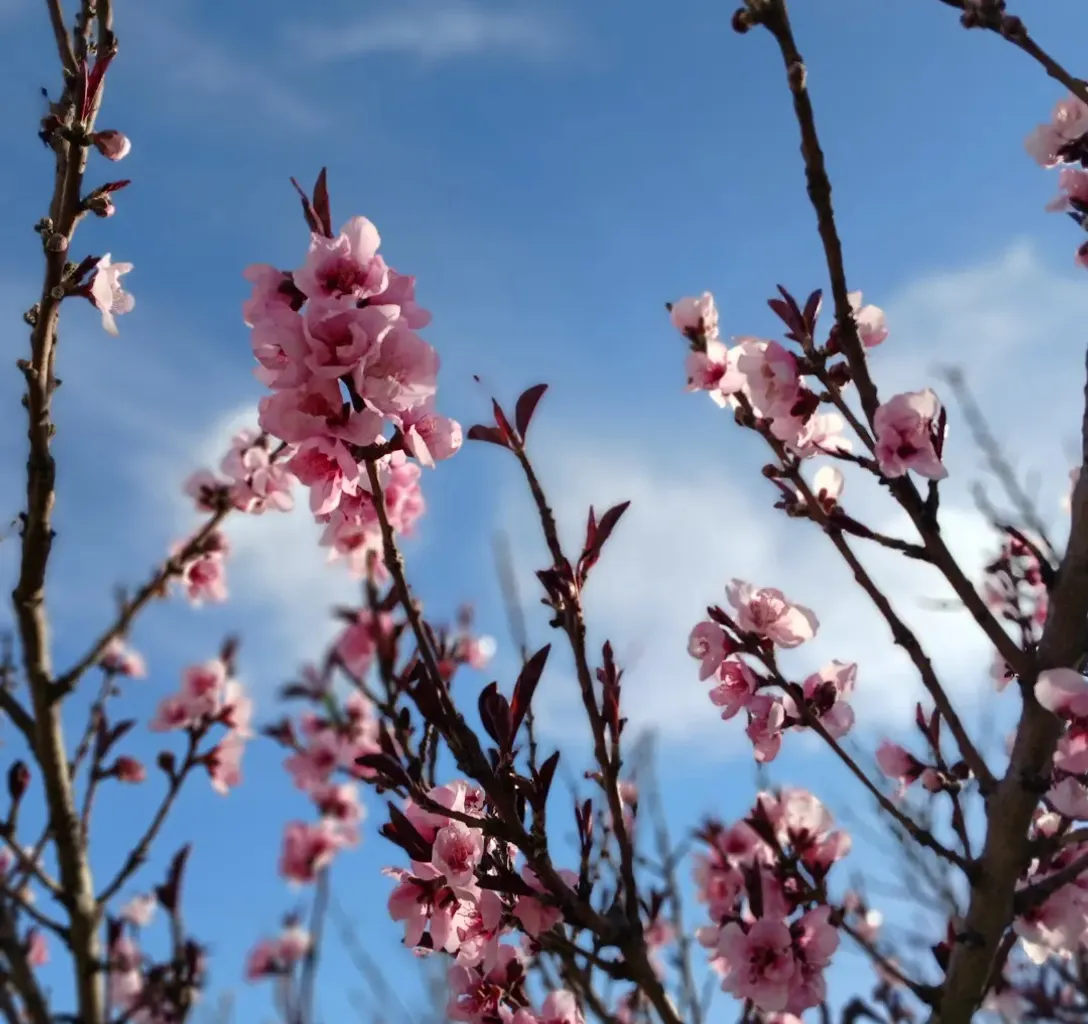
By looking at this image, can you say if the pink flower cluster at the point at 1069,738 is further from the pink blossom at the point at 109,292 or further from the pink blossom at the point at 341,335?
the pink blossom at the point at 109,292

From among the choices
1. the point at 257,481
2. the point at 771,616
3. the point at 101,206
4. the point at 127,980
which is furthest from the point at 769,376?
the point at 127,980

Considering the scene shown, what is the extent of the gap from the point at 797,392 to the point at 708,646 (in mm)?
503

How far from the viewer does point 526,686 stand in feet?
4.48

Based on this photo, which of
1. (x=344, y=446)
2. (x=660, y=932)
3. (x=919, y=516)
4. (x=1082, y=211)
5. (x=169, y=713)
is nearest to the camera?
(x=344, y=446)

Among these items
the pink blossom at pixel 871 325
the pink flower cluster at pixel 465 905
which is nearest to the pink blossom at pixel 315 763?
the pink flower cluster at pixel 465 905

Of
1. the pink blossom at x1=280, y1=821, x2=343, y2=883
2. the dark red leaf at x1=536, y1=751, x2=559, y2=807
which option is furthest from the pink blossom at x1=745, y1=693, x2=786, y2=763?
the pink blossom at x1=280, y1=821, x2=343, y2=883

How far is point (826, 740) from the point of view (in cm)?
168

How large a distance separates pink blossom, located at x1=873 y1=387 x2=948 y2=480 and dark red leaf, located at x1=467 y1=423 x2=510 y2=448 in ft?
2.17

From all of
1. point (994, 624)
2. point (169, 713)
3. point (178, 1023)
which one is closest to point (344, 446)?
Answer: point (994, 624)

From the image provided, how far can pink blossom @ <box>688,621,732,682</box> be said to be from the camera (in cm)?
176

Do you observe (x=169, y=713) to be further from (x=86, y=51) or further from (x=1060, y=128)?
(x=1060, y=128)

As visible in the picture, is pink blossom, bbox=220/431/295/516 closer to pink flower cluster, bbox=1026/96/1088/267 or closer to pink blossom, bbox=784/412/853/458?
pink blossom, bbox=784/412/853/458

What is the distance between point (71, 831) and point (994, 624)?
242 centimetres

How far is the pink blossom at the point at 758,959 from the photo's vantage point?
64.2 inches
